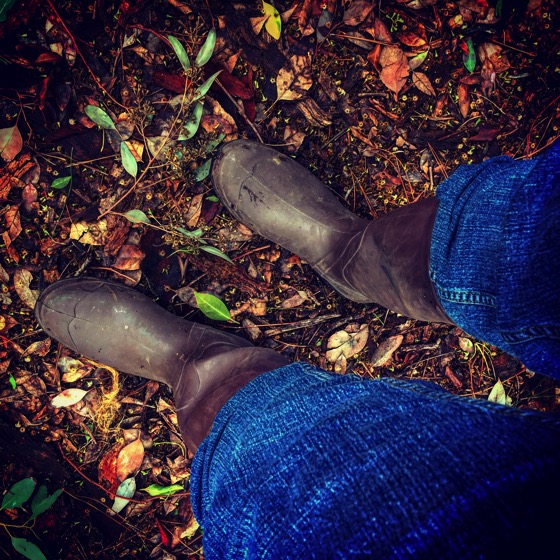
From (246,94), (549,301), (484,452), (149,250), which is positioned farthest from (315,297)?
(484,452)

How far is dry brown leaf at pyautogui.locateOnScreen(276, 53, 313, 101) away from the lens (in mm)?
1261

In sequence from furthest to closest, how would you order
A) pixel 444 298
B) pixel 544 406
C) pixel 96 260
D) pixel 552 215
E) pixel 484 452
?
1. pixel 544 406
2. pixel 96 260
3. pixel 444 298
4. pixel 552 215
5. pixel 484 452

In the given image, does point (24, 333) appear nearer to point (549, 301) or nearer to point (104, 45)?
point (104, 45)

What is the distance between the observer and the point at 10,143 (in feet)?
3.85

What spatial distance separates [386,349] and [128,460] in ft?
3.20

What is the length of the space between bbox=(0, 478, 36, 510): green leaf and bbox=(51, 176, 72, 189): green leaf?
0.95 meters

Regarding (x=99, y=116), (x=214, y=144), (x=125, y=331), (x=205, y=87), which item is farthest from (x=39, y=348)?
(x=205, y=87)

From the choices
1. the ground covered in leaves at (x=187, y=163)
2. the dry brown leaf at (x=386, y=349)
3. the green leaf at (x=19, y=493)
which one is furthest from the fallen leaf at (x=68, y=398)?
the dry brown leaf at (x=386, y=349)

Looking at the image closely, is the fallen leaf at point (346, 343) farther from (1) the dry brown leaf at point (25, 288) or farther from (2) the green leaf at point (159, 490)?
(1) the dry brown leaf at point (25, 288)

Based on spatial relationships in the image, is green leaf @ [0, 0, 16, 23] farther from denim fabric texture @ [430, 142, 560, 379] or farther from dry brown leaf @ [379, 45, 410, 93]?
denim fabric texture @ [430, 142, 560, 379]

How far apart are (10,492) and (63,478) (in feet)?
0.49

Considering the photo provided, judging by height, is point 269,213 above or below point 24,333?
above

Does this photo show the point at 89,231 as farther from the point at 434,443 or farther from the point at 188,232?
the point at 434,443

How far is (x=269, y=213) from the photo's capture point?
130 cm
